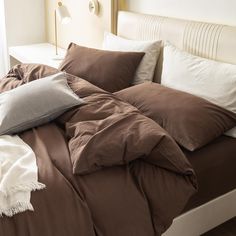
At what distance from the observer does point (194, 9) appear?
7.29 ft

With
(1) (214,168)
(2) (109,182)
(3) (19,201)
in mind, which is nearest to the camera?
(3) (19,201)

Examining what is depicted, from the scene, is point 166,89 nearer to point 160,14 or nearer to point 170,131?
point 170,131

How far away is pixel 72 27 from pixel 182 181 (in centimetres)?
248

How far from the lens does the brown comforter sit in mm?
1262

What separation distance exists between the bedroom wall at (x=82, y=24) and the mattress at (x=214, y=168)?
154 centimetres

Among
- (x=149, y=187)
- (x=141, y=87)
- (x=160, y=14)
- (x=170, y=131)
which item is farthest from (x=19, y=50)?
(x=149, y=187)

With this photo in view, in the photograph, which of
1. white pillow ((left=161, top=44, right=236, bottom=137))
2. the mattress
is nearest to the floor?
the mattress

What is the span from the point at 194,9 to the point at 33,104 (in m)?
1.15

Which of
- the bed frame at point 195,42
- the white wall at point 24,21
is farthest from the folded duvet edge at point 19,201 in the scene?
the white wall at point 24,21

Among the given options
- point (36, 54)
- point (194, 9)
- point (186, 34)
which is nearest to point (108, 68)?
point (186, 34)

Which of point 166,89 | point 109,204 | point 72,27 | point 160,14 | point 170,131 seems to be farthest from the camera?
point 72,27

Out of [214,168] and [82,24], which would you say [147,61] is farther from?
[82,24]

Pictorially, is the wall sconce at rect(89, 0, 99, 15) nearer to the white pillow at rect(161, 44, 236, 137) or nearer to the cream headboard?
the cream headboard

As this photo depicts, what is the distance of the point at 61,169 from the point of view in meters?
1.42
